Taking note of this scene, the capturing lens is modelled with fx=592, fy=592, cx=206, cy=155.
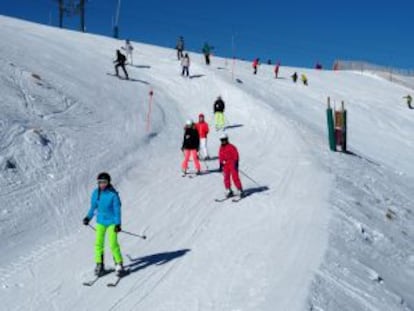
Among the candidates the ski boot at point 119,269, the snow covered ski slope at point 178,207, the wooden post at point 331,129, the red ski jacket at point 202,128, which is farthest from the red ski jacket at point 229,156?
the wooden post at point 331,129

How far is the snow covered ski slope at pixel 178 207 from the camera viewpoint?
9.61 meters

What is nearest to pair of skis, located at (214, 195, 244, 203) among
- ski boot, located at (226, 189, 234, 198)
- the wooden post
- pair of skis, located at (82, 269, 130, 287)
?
ski boot, located at (226, 189, 234, 198)

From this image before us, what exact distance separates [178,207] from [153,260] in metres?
3.55

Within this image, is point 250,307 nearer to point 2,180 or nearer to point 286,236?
point 286,236

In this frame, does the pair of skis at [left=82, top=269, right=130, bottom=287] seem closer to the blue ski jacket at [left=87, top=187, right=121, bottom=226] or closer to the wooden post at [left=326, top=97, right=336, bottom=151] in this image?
the blue ski jacket at [left=87, top=187, right=121, bottom=226]

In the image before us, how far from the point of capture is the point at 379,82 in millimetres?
56562

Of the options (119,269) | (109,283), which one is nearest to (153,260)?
(119,269)

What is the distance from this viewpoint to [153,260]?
1089 centimetres

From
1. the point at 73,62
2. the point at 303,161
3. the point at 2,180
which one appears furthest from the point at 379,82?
the point at 2,180

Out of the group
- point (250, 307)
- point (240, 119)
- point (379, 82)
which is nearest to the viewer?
point (250, 307)

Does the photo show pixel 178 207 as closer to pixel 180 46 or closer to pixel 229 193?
pixel 229 193

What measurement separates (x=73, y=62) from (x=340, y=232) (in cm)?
2090

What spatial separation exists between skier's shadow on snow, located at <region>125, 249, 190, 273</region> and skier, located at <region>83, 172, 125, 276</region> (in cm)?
54

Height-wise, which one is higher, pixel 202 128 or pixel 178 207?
pixel 202 128
